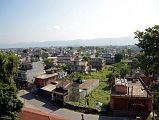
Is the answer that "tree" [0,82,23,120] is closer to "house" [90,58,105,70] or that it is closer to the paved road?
the paved road

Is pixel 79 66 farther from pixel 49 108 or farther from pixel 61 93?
pixel 49 108

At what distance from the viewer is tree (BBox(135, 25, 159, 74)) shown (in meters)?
21.0

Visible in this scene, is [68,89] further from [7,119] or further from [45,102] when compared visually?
[7,119]

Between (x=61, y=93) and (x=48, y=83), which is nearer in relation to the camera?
(x=61, y=93)

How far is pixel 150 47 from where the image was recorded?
69.5 ft

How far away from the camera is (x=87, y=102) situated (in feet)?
146

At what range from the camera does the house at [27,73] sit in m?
63.1

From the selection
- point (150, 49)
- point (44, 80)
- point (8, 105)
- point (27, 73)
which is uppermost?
point (150, 49)

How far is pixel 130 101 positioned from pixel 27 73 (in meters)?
31.7

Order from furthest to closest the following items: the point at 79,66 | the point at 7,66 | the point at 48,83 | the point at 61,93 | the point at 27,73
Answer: the point at 79,66 < the point at 27,73 < the point at 48,83 < the point at 61,93 < the point at 7,66

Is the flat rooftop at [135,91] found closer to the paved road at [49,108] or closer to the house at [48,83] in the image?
the paved road at [49,108]

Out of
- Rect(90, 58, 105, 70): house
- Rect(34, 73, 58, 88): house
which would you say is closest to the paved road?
Rect(34, 73, 58, 88): house

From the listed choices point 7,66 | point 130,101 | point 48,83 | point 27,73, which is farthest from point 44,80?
point 130,101

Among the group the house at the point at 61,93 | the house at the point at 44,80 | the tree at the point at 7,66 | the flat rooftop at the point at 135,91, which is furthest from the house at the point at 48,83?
the flat rooftop at the point at 135,91
